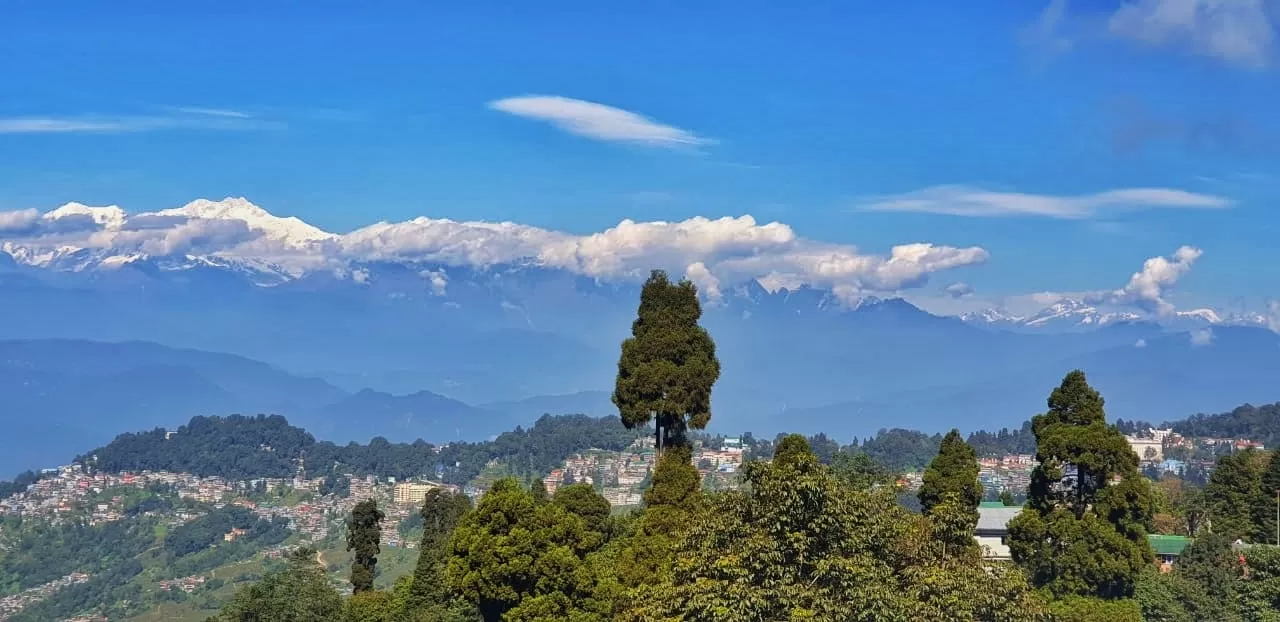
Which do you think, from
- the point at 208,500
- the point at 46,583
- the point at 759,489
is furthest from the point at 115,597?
the point at 759,489

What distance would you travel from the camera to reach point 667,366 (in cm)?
3003

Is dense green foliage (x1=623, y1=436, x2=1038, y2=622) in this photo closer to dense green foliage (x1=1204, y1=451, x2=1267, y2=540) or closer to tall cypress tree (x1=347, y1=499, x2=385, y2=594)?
tall cypress tree (x1=347, y1=499, x2=385, y2=594)

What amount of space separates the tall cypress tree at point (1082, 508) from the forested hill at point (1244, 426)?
142m

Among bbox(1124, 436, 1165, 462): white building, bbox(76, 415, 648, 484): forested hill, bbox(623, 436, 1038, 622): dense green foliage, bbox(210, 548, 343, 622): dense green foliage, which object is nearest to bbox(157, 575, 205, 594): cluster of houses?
bbox(76, 415, 648, 484): forested hill

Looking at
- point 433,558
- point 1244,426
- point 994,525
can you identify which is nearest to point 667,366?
point 433,558

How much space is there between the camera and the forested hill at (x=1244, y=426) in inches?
6676

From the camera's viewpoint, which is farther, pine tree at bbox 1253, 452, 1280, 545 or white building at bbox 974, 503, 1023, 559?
white building at bbox 974, 503, 1023, 559

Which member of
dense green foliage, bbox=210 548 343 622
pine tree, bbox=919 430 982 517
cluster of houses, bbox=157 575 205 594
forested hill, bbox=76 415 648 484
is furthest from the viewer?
forested hill, bbox=76 415 648 484

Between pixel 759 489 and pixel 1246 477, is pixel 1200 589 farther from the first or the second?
pixel 759 489

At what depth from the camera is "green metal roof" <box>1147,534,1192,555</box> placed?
55.9 metres

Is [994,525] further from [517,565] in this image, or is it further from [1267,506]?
[517,565]

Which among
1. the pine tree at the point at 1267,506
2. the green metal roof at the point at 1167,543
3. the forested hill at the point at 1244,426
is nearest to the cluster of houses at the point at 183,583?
the green metal roof at the point at 1167,543

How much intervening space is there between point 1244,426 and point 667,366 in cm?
16687

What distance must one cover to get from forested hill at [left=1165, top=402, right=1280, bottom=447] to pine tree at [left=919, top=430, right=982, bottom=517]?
459 feet
